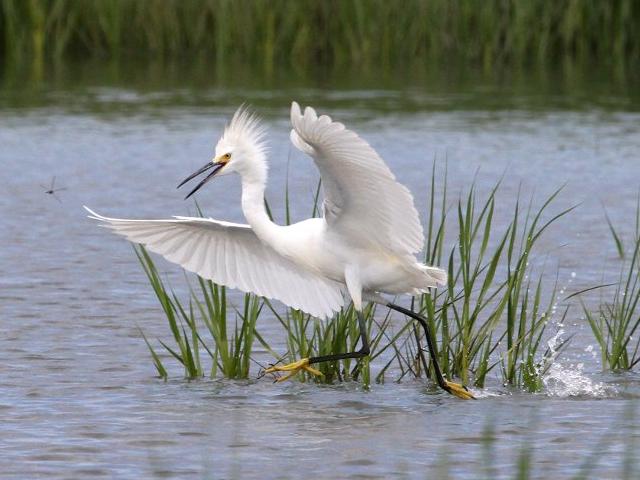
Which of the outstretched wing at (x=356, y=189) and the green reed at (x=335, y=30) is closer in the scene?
the outstretched wing at (x=356, y=189)

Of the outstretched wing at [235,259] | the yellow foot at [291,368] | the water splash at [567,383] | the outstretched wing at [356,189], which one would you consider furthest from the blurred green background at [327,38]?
the yellow foot at [291,368]

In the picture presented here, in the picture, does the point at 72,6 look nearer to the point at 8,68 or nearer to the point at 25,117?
the point at 8,68

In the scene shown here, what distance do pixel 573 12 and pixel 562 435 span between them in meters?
14.2

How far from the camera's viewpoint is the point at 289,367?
653 centimetres

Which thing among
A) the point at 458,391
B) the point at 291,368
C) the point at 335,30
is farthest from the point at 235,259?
the point at 335,30

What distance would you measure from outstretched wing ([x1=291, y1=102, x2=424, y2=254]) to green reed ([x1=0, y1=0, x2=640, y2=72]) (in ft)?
42.7

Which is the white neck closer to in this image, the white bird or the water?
the white bird

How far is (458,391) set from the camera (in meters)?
6.53

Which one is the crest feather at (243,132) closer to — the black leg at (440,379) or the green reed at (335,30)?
the black leg at (440,379)

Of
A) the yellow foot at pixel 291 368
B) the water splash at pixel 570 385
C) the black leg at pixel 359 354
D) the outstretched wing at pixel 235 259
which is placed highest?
the outstretched wing at pixel 235 259

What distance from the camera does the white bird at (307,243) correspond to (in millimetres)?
6441

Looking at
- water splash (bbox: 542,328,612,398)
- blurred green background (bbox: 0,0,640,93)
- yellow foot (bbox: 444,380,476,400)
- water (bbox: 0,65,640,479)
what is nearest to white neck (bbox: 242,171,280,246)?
water (bbox: 0,65,640,479)

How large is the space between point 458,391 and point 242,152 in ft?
4.58

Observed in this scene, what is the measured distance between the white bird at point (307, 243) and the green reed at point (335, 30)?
12.7 metres
